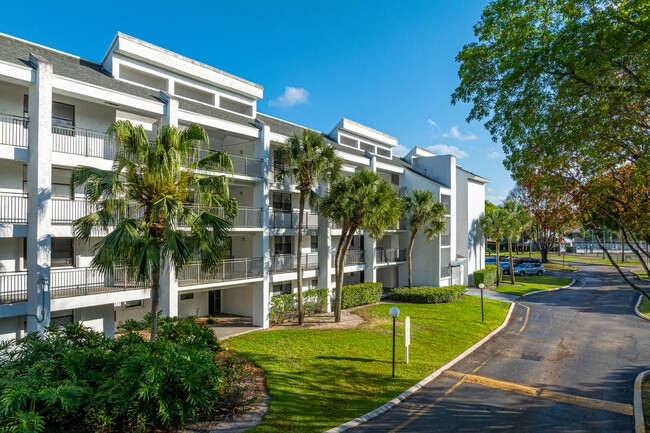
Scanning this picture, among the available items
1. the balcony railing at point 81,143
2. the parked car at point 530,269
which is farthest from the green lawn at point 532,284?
the balcony railing at point 81,143

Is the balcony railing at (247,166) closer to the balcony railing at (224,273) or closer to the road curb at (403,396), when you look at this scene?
the balcony railing at (224,273)

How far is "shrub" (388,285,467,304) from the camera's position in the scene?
27.0 m

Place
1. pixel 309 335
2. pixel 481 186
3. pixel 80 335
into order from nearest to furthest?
1. pixel 80 335
2. pixel 309 335
3. pixel 481 186

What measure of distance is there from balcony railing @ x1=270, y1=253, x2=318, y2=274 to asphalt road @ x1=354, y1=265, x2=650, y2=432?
10700 millimetres

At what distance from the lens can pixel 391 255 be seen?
30.1 m

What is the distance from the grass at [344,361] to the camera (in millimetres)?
10367

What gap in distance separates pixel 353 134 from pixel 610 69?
25.8 m

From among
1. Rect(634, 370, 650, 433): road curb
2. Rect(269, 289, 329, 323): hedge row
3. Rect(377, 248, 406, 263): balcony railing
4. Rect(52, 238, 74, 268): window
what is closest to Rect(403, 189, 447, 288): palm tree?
Rect(377, 248, 406, 263): balcony railing

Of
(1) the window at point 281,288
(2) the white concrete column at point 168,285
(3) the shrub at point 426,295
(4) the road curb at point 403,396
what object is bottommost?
(4) the road curb at point 403,396

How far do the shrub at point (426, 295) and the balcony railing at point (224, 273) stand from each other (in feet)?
41.3

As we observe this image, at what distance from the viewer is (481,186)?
40.5 metres

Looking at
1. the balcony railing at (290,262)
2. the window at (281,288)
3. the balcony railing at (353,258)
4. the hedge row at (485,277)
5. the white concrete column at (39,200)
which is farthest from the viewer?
the hedge row at (485,277)

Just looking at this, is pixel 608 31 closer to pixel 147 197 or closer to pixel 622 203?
pixel 622 203

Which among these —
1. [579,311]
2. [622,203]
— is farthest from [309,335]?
[579,311]
